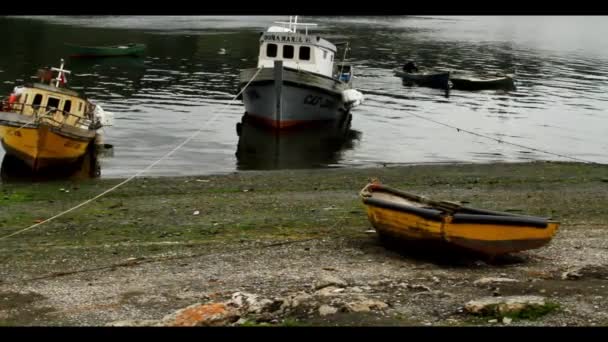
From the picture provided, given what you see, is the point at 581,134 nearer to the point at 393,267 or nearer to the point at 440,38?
the point at 393,267

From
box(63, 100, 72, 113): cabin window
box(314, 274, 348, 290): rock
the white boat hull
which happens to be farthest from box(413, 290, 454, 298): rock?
the white boat hull

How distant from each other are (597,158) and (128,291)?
2644cm

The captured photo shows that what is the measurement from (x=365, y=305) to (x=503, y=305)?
1808 mm

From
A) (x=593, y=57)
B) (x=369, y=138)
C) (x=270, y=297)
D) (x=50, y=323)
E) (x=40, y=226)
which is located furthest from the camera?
(x=593, y=57)

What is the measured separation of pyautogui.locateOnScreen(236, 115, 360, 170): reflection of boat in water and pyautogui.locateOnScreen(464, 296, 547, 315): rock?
19.3 m

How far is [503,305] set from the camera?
1062cm

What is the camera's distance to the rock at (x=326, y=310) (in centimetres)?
1061

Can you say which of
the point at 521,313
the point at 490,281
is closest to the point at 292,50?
the point at 490,281

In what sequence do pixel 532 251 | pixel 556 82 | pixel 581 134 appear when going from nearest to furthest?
pixel 532 251
pixel 581 134
pixel 556 82

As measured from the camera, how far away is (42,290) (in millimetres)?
12500

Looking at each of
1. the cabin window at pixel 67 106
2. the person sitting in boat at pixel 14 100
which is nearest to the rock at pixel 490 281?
the person sitting in boat at pixel 14 100

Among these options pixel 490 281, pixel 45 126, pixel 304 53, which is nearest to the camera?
pixel 490 281

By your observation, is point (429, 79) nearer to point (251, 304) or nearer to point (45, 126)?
point (45, 126)
